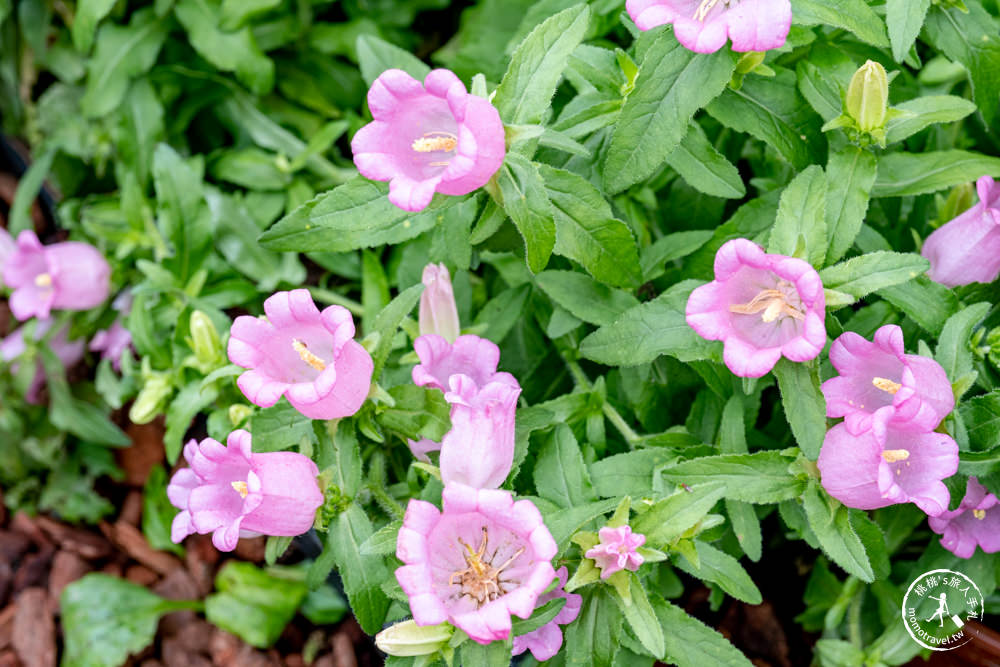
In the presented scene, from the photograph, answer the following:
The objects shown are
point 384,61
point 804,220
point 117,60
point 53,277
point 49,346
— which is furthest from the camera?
point 49,346

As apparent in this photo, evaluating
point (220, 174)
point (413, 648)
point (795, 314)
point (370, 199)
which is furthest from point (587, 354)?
point (220, 174)

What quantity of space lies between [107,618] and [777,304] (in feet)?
8.40

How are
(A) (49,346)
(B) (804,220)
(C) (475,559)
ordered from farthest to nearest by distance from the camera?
(A) (49,346) → (B) (804,220) → (C) (475,559)

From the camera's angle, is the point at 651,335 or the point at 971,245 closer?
the point at 651,335

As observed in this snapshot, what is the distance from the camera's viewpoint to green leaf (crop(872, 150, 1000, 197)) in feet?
7.17

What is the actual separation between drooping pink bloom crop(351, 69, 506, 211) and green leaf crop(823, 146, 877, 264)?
0.73 metres

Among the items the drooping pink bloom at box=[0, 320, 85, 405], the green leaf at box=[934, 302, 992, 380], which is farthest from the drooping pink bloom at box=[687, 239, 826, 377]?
the drooping pink bloom at box=[0, 320, 85, 405]

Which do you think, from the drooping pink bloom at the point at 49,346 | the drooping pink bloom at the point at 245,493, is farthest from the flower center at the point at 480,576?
the drooping pink bloom at the point at 49,346

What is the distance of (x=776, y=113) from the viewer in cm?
216

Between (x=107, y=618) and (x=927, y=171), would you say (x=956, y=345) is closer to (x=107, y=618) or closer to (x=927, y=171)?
(x=927, y=171)

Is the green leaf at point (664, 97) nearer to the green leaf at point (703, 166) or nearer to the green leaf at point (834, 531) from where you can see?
the green leaf at point (703, 166)

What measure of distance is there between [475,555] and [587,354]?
21.5 inches

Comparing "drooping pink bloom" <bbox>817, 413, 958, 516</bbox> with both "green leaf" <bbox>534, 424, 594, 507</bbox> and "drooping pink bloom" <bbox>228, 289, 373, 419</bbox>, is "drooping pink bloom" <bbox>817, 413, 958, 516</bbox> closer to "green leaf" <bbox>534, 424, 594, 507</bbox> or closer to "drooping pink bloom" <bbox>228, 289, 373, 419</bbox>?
"green leaf" <bbox>534, 424, 594, 507</bbox>

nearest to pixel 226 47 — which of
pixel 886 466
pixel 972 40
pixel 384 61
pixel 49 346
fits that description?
pixel 384 61
